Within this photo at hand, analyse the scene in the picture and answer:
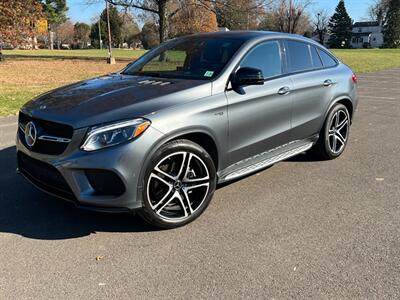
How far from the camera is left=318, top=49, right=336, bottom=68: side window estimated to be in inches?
238

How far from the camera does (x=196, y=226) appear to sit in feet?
13.4

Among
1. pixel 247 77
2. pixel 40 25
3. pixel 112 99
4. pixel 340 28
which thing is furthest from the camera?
pixel 340 28

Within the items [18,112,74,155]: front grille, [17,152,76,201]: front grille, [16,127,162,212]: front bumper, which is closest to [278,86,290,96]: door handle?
[16,127,162,212]: front bumper

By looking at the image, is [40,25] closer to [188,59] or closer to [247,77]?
[188,59]

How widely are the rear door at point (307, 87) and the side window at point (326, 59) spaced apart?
0.11 meters

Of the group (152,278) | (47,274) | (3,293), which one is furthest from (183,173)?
(3,293)

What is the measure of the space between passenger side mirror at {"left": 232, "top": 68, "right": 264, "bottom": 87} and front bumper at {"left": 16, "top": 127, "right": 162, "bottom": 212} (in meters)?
1.13

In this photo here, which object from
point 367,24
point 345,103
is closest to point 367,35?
point 367,24

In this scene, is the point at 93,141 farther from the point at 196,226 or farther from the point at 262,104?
the point at 262,104

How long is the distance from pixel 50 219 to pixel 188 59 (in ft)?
7.29

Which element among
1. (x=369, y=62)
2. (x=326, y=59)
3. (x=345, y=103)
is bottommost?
(x=369, y=62)

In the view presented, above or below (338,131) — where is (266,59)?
above

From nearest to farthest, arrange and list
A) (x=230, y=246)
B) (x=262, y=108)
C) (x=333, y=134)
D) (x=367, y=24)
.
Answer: (x=230, y=246), (x=262, y=108), (x=333, y=134), (x=367, y=24)

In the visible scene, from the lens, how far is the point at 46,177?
153 inches
